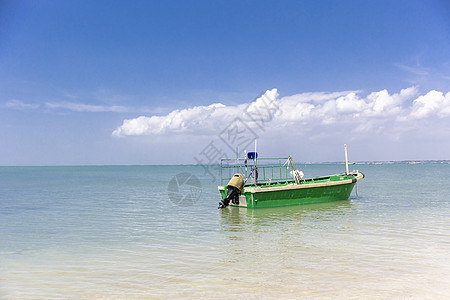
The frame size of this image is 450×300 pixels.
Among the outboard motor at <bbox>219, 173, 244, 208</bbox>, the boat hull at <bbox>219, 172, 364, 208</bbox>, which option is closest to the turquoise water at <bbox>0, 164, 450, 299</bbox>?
the boat hull at <bbox>219, 172, 364, 208</bbox>

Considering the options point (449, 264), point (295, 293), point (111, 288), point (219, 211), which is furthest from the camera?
point (219, 211)

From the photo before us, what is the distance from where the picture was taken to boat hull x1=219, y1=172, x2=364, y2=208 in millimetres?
15992

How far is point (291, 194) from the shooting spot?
1694 cm

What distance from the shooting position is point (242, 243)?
371 inches

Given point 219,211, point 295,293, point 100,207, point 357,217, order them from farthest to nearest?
point 100,207 < point 219,211 < point 357,217 < point 295,293

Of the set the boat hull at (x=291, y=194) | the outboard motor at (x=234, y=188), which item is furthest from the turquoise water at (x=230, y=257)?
the outboard motor at (x=234, y=188)

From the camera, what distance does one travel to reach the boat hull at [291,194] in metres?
16.0

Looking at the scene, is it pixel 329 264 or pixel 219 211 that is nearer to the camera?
pixel 329 264

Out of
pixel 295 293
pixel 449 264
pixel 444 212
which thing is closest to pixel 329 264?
pixel 295 293

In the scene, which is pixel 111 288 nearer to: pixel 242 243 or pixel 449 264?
pixel 242 243

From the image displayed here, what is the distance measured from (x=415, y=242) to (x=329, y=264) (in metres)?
3.68

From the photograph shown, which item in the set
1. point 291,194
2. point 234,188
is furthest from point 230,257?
point 291,194

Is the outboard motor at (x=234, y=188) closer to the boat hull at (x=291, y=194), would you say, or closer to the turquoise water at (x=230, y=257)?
the boat hull at (x=291, y=194)

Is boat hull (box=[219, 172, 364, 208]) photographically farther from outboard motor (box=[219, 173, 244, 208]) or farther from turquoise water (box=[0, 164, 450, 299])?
turquoise water (box=[0, 164, 450, 299])
